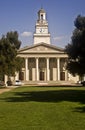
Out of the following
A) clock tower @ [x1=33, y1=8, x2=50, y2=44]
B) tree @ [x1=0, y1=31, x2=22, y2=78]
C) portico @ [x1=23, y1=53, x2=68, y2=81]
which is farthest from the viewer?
clock tower @ [x1=33, y1=8, x2=50, y2=44]

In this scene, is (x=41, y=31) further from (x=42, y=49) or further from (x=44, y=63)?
(x=42, y=49)

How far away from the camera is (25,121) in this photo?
16172mm

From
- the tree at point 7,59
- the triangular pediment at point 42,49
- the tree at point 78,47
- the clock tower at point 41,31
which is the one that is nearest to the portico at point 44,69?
the triangular pediment at point 42,49

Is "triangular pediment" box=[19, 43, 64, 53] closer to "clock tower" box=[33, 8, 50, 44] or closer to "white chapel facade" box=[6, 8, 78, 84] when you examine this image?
"white chapel facade" box=[6, 8, 78, 84]

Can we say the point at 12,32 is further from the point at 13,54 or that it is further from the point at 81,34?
the point at 81,34

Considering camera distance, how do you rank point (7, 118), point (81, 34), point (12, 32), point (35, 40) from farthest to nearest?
1. point (35, 40)
2. point (12, 32)
3. point (81, 34)
4. point (7, 118)

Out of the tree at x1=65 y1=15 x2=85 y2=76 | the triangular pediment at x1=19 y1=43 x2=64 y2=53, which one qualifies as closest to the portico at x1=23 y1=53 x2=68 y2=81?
the triangular pediment at x1=19 y1=43 x2=64 y2=53

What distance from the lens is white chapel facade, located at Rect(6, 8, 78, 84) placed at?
101 m

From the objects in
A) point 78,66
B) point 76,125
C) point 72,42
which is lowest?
point 76,125

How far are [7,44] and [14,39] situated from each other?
9.07 m

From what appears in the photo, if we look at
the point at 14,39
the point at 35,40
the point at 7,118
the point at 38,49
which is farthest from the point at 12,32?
the point at 7,118

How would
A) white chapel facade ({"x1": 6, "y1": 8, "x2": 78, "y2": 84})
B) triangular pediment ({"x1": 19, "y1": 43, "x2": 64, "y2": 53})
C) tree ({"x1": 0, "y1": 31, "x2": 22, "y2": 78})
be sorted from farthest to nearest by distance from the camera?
white chapel facade ({"x1": 6, "y1": 8, "x2": 78, "y2": 84}), triangular pediment ({"x1": 19, "y1": 43, "x2": 64, "y2": 53}), tree ({"x1": 0, "y1": 31, "x2": 22, "y2": 78})

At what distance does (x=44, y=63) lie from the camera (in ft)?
348

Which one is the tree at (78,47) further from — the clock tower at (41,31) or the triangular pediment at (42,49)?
the clock tower at (41,31)
